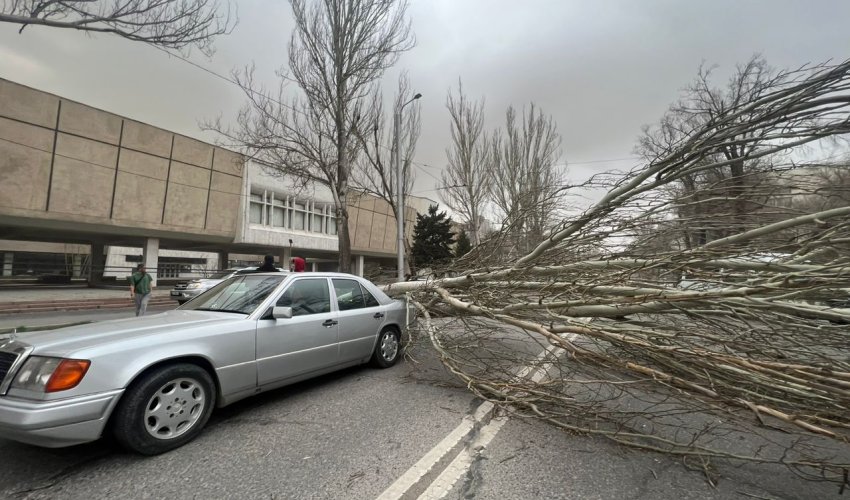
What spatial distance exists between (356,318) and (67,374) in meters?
2.86

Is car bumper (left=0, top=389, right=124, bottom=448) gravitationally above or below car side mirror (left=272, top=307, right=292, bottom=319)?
below

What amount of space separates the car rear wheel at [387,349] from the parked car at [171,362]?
63 cm

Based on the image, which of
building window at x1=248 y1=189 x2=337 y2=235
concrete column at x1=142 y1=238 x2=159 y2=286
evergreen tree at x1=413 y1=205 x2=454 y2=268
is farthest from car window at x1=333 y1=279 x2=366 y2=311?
building window at x1=248 y1=189 x2=337 y2=235

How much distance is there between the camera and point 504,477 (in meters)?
2.85

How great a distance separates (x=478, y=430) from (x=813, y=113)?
159 inches

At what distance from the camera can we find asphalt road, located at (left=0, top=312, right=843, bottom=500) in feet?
8.68

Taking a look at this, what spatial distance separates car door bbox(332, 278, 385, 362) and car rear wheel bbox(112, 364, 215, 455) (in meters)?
1.72

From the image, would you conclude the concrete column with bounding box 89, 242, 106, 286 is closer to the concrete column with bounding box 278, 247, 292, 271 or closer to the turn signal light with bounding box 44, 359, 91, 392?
the concrete column with bounding box 278, 247, 292, 271

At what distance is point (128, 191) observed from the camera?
2167 centimetres

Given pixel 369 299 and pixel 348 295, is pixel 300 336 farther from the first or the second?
pixel 369 299

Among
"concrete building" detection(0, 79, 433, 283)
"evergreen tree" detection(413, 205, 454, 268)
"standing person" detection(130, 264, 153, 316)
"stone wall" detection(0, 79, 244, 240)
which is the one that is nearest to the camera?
"standing person" detection(130, 264, 153, 316)

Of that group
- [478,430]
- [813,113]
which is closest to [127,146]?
[478,430]

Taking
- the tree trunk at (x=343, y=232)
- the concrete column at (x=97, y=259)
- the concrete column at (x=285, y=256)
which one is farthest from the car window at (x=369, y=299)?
the concrete column at (x=97, y=259)

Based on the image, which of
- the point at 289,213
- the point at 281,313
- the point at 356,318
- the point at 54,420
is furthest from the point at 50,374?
the point at 289,213
